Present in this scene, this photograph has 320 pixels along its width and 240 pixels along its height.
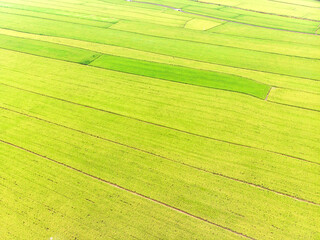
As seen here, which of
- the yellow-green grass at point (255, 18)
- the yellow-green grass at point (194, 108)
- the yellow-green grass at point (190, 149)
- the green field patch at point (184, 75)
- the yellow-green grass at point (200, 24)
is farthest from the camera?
the yellow-green grass at point (255, 18)

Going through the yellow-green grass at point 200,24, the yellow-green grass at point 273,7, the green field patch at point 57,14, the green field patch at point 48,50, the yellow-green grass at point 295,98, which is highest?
the green field patch at point 57,14

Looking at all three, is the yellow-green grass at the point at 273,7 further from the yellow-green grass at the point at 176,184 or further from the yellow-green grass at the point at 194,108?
the yellow-green grass at the point at 176,184

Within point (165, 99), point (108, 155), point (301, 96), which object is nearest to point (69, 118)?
point (108, 155)

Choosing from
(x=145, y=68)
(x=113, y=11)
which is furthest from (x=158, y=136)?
(x=113, y=11)

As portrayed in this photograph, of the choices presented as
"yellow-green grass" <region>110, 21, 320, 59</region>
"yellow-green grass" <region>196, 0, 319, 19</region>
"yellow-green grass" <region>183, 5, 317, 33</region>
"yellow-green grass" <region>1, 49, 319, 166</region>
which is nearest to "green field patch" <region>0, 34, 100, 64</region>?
"yellow-green grass" <region>1, 49, 319, 166</region>

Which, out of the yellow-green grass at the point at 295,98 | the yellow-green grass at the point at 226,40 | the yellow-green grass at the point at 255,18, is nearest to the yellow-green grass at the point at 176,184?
the yellow-green grass at the point at 295,98

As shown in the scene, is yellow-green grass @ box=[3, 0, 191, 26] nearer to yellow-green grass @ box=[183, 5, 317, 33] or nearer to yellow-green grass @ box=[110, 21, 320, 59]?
yellow-green grass @ box=[110, 21, 320, 59]

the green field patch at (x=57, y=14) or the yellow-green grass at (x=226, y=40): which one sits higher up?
the green field patch at (x=57, y=14)
